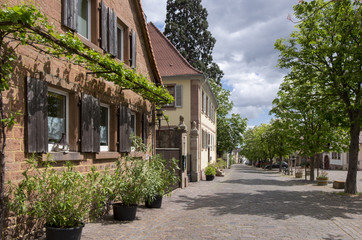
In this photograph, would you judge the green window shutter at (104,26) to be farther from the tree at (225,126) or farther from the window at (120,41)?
the tree at (225,126)

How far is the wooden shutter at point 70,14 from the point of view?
23.1ft

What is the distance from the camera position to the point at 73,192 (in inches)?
229

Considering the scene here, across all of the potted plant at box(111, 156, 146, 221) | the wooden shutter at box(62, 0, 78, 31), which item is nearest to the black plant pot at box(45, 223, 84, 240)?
the potted plant at box(111, 156, 146, 221)

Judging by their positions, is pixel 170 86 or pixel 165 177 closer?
pixel 165 177

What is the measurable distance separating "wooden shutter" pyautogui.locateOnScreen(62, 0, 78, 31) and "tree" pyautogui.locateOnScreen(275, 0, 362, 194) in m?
9.11

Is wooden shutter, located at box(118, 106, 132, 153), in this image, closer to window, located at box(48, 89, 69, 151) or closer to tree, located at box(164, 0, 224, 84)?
window, located at box(48, 89, 69, 151)

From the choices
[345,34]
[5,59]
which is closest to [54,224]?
[5,59]

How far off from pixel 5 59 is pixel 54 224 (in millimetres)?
2892

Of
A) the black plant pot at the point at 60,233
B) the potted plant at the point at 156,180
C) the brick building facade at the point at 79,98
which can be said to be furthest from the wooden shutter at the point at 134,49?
the black plant pot at the point at 60,233

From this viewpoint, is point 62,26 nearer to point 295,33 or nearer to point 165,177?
point 165,177

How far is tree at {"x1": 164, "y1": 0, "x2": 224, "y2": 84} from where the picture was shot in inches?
1474

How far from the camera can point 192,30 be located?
124 ft

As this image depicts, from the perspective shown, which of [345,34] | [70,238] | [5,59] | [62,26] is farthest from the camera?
[345,34]

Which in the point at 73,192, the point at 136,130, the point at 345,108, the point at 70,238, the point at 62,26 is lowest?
the point at 70,238
